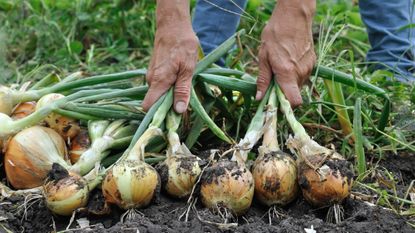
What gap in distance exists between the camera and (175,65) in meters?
1.98

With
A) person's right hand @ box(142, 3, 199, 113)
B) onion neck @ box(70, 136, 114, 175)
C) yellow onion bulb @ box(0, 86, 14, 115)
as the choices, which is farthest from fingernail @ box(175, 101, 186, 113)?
yellow onion bulb @ box(0, 86, 14, 115)

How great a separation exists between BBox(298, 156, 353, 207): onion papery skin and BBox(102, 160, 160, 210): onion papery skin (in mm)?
371

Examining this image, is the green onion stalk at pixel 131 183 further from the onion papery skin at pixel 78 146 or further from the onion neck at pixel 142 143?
the onion papery skin at pixel 78 146

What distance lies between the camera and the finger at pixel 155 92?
1973 mm

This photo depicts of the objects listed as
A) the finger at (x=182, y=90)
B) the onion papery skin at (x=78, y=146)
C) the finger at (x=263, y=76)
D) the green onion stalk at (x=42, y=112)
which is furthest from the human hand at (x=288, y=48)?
the onion papery skin at (x=78, y=146)

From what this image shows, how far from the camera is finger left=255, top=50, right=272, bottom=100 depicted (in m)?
2.03

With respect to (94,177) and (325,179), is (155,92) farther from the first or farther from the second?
(325,179)

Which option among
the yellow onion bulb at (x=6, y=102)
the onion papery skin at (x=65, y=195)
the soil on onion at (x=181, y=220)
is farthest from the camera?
the yellow onion bulb at (x=6, y=102)

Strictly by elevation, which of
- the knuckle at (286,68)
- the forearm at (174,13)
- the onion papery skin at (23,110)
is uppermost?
the forearm at (174,13)

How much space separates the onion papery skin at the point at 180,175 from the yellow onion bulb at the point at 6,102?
2.03ft

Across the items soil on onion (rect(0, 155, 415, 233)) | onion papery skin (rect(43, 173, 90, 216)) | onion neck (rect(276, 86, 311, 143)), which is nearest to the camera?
soil on onion (rect(0, 155, 415, 233))

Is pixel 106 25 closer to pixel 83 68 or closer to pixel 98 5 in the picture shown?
pixel 98 5

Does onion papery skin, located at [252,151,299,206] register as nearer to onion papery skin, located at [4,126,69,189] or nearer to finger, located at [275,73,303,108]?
finger, located at [275,73,303,108]

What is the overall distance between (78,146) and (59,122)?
3.6 inches
